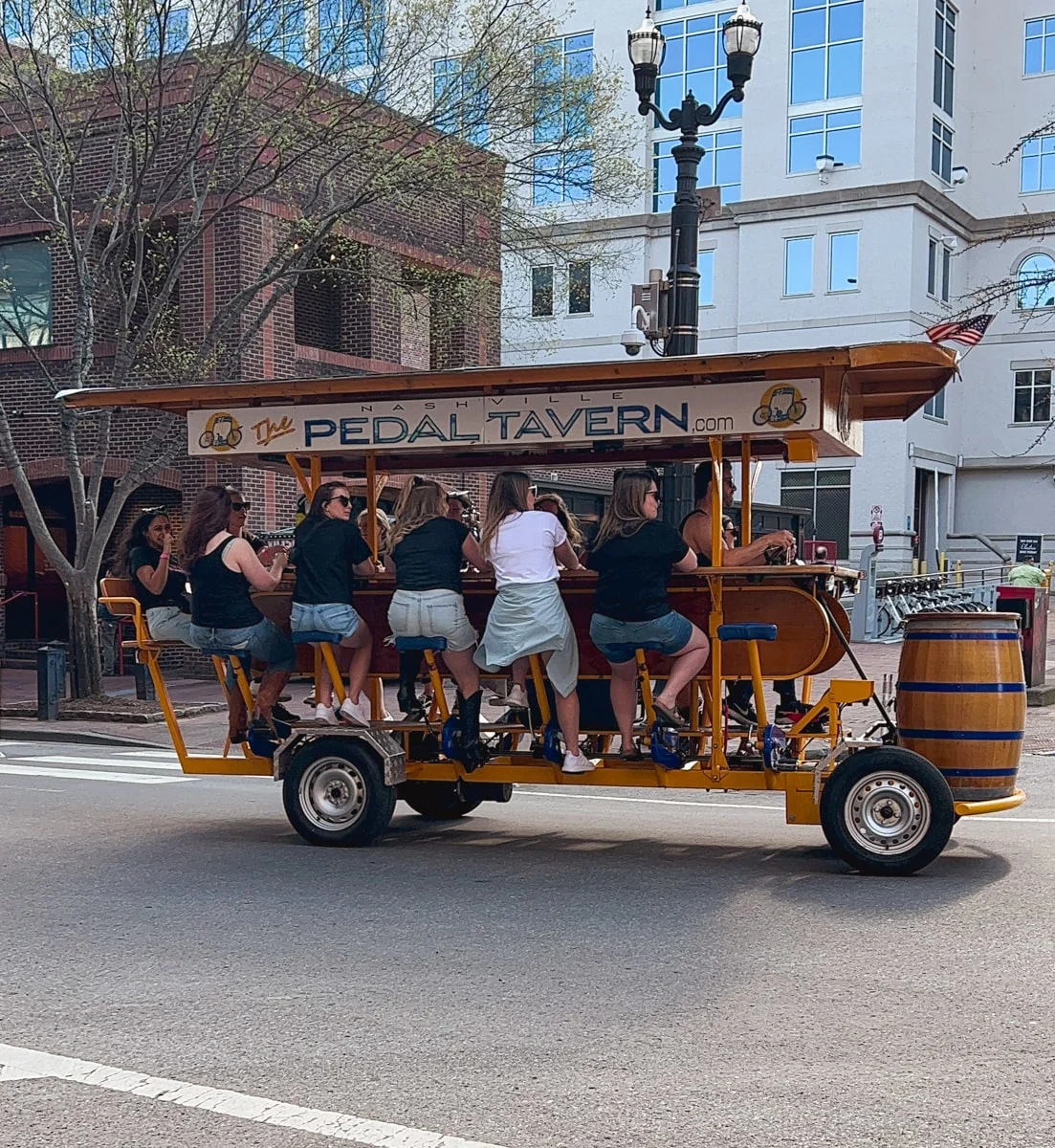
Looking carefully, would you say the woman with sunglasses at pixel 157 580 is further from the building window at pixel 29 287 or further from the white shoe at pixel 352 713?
the building window at pixel 29 287

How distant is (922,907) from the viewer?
260 inches

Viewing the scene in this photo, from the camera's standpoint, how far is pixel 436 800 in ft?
30.8

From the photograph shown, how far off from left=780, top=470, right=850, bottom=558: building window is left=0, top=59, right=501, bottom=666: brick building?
67.5ft

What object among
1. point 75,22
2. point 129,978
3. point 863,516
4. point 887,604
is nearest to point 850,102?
point 863,516

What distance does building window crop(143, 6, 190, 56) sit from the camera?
15.3 metres

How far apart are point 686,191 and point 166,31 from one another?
6.32m

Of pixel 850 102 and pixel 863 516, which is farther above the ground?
pixel 850 102

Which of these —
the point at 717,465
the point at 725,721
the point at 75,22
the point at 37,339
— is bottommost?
the point at 725,721

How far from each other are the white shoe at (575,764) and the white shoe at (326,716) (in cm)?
148

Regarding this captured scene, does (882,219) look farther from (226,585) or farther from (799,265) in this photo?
(226,585)

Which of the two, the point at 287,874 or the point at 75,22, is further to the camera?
the point at 75,22

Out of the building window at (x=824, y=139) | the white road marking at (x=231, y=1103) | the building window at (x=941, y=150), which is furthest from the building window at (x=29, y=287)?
the building window at (x=941, y=150)

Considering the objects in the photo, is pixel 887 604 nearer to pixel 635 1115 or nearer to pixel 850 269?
pixel 850 269

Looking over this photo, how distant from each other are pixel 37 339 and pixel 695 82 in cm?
2799
